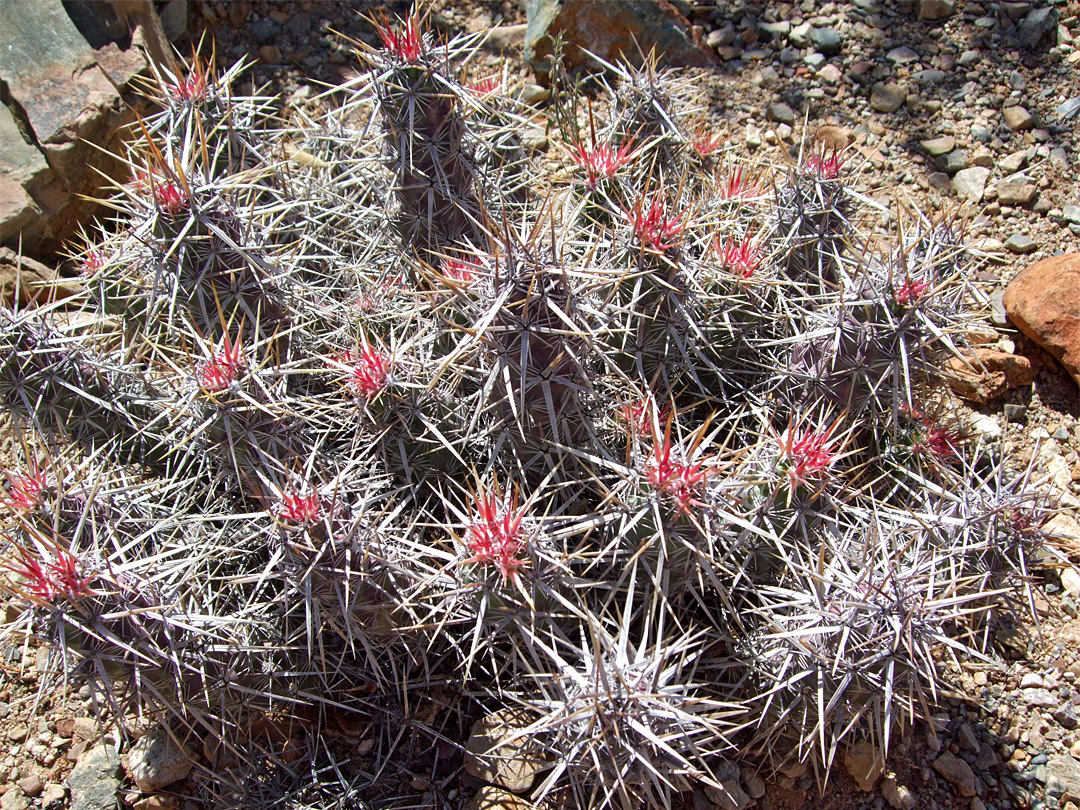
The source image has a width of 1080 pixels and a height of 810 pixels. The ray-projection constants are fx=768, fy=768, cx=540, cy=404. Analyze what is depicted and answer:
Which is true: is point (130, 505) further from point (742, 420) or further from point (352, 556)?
point (742, 420)

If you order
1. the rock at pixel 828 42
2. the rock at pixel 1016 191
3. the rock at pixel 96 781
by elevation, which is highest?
the rock at pixel 828 42

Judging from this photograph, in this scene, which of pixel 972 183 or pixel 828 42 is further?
pixel 828 42

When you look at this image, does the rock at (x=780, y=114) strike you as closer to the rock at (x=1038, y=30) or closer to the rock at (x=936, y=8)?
the rock at (x=936, y=8)

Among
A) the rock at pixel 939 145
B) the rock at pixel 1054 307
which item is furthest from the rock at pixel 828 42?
the rock at pixel 1054 307

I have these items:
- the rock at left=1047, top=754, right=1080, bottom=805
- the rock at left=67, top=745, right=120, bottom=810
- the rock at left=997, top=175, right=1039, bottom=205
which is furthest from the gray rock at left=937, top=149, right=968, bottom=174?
the rock at left=67, top=745, right=120, bottom=810

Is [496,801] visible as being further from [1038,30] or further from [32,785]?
[1038,30]

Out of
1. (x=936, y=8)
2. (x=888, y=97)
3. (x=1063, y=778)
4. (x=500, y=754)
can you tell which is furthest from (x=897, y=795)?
(x=936, y=8)

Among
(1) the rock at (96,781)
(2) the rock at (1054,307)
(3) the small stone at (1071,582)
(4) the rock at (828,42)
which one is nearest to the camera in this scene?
(1) the rock at (96,781)
